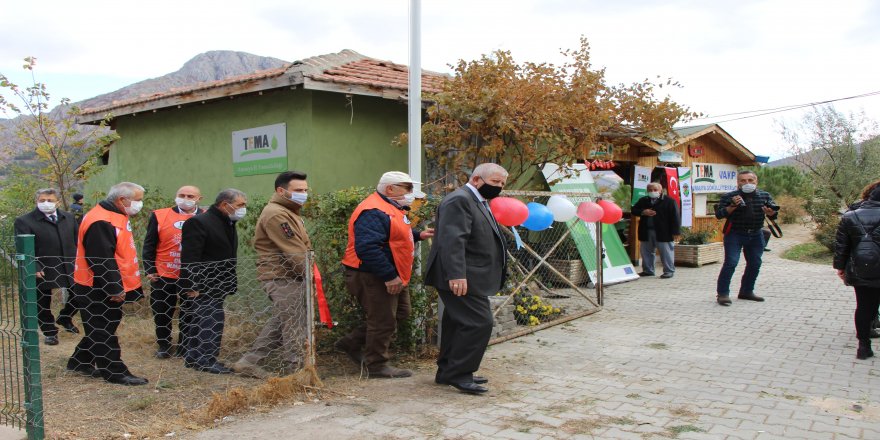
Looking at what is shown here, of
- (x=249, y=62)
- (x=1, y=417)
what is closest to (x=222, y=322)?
(x=1, y=417)

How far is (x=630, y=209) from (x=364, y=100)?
19.4ft

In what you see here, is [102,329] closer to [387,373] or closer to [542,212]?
[387,373]

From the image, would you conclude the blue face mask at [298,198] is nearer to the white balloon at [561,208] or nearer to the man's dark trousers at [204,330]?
the man's dark trousers at [204,330]

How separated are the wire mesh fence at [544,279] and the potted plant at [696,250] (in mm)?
3282

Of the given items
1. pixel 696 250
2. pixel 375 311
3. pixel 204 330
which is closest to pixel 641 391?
pixel 375 311

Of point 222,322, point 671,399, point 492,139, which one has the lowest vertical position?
point 671,399

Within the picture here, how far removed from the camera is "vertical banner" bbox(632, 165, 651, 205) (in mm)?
12742

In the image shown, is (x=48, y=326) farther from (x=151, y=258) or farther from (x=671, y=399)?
(x=671, y=399)

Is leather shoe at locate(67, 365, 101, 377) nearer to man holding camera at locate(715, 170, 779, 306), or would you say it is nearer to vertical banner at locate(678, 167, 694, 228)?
man holding camera at locate(715, 170, 779, 306)

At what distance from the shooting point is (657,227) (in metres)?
11.4

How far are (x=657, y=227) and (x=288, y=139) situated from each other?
6.56 meters

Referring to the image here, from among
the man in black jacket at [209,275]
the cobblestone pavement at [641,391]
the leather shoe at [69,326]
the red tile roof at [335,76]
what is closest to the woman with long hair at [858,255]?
the cobblestone pavement at [641,391]

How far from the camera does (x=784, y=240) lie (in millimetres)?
18141

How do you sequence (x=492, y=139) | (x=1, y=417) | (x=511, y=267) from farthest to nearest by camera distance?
(x=511, y=267), (x=492, y=139), (x=1, y=417)
